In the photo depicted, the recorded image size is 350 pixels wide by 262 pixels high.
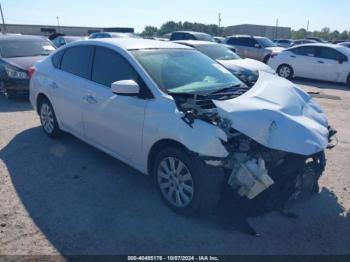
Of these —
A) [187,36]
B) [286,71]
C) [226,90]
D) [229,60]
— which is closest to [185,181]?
[226,90]

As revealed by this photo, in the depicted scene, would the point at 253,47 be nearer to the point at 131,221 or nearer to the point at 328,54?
the point at 328,54

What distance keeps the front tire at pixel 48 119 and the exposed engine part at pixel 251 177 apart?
366 centimetres

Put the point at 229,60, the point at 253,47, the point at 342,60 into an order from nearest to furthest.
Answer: the point at 229,60
the point at 342,60
the point at 253,47

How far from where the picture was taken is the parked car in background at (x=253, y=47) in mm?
16984

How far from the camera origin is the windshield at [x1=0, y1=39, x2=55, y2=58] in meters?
9.78

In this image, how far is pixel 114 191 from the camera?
4.33 meters

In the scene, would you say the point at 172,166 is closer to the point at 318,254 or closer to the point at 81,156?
the point at 318,254

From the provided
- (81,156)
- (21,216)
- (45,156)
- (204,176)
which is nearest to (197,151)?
(204,176)

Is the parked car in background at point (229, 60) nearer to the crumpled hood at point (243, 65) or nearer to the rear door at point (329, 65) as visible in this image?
the crumpled hood at point (243, 65)

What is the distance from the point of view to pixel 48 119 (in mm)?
6043

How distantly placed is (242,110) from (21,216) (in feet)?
8.61

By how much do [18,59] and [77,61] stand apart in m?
5.16

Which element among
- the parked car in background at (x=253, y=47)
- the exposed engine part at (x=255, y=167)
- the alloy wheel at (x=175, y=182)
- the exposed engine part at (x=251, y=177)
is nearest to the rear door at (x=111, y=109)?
the alloy wheel at (x=175, y=182)

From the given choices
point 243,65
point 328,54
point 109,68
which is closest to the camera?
point 109,68
